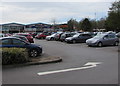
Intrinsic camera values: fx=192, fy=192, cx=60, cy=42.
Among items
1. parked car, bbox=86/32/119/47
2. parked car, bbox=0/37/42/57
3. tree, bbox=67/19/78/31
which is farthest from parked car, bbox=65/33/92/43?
tree, bbox=67/19/78/31

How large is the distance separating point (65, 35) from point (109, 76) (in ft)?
80.1

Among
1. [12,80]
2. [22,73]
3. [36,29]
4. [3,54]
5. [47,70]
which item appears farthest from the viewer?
[36,29]

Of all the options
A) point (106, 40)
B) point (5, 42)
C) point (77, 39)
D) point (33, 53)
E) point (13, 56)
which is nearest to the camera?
point (13, 56)

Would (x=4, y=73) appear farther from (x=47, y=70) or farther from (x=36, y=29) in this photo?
(x=36, y=29)

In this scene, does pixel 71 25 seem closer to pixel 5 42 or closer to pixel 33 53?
pixel 33 53

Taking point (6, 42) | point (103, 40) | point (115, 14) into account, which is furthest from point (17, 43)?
point (115, 14)

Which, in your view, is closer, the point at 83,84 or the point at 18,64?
the point at 83,84

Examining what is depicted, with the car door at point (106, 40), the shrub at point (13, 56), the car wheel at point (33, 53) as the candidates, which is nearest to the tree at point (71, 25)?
the car door at point (106, 40)

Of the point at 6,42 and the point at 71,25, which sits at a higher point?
the point at 71,25

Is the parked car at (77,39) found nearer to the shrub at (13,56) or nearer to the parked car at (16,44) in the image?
the parked car at (16,44)

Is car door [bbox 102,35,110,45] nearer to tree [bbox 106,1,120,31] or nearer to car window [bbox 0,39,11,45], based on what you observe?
car window [bbox 0,39,11,45]

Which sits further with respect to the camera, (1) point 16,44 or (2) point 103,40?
(2) point 103,40

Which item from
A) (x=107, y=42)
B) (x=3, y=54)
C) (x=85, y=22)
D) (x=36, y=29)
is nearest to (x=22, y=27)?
(x=36, y=29)

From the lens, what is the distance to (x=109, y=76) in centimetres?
732
